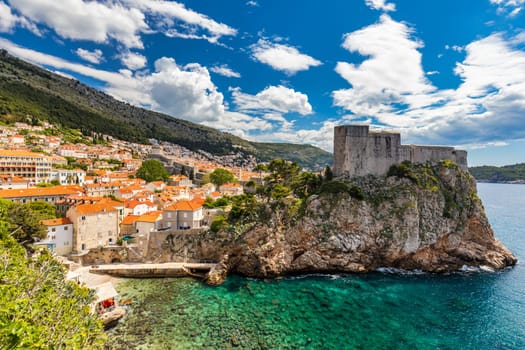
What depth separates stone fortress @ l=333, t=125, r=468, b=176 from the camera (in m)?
27.8

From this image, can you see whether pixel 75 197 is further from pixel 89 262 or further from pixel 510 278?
pixel 510 278

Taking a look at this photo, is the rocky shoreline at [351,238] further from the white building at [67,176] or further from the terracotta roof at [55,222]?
the white building at [67,176]

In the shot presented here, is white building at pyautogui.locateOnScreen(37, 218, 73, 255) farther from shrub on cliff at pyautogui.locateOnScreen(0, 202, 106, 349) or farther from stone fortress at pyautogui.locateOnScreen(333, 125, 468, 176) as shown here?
stone fortress at pyautogui.locateOnScreen(333, 125, 468, 176)

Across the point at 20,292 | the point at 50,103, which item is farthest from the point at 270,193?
the point at 50,103

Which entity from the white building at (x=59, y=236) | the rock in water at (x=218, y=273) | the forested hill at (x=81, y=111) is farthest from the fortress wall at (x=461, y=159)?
the forested hill at (x=81, y=111)

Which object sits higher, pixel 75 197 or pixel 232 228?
pixel 75 197

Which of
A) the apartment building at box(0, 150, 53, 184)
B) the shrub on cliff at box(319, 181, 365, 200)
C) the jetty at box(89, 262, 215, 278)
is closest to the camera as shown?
the jetty at box(89, 262, 215, 278)

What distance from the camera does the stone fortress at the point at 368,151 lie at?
2778cm

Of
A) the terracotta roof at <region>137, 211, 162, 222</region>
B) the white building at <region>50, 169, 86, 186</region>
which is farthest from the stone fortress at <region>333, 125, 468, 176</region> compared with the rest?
the white building at <region>50, 169, 86, 186</region>

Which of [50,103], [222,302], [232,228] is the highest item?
[50,103]

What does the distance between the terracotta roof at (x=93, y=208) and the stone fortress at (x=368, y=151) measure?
76.4 ft

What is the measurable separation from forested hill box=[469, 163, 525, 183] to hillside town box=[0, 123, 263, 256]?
13908cm

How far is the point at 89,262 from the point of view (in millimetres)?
22062

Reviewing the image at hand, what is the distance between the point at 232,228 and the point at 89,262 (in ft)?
40.7
